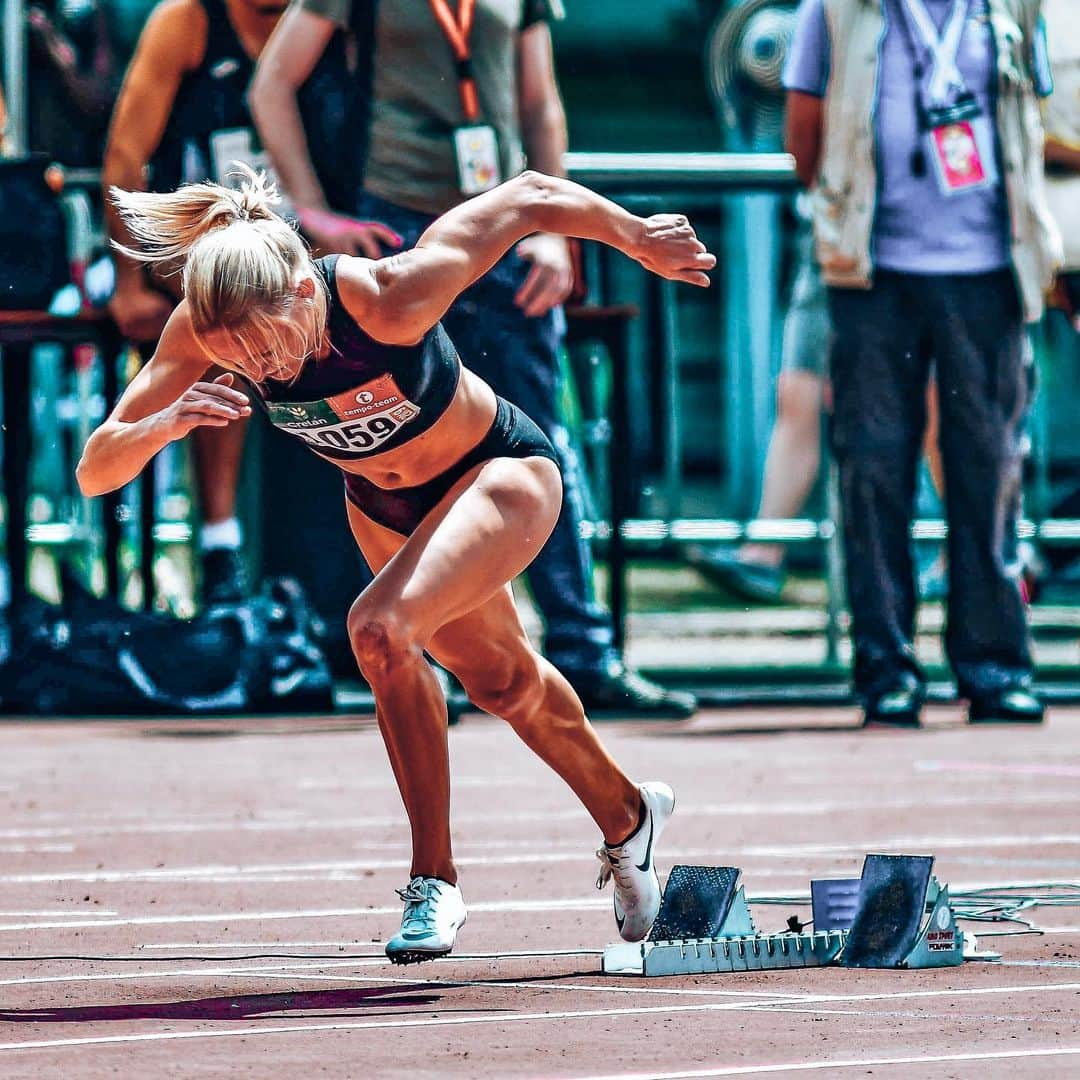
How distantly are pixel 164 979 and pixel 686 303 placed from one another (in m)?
8.66

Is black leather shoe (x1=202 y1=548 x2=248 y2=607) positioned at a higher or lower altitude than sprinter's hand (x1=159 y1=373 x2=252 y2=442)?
lower

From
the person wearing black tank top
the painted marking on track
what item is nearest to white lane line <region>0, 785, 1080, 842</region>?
the painted marking on track

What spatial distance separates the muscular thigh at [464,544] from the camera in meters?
5.09

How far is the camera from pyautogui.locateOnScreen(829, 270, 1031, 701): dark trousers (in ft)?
30.1

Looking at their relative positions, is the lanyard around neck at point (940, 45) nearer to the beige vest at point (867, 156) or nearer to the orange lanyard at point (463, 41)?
the beige vest at point (867, 156)

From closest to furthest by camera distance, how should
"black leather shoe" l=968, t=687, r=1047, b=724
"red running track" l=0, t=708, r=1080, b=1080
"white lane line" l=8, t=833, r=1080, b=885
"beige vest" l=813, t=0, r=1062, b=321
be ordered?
"red running track" l=0, t=708, r=1080, b=1080 → "white lane line" l=8, t=833, r=1080, b=885 → "beige vest" l=813, t=0, r=1062, b=321 → "black leather shoe" l=968, t=687, r=1047, b=724

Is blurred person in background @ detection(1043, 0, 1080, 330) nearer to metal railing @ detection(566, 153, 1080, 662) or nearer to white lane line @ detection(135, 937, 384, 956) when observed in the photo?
metal railing @ detection(566, 153, 1080, 662)

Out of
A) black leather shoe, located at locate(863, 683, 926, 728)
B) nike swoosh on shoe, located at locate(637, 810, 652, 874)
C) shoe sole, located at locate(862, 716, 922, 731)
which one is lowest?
shoe sole, located at locate(862, 716, 922, 731)

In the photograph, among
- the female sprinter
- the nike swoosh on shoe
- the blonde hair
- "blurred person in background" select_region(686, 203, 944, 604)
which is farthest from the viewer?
"blurred person in background" select_region(686, 203, 944, 604)

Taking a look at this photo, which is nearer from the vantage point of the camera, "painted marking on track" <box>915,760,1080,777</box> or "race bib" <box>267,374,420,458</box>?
"race bib" <box>267,374,420,458</box>

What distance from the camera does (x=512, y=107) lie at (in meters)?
8.96

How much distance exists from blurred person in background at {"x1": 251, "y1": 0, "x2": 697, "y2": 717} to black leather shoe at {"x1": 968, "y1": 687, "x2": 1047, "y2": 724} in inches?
66.7

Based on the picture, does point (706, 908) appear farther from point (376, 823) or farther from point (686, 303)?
point (686, 303)

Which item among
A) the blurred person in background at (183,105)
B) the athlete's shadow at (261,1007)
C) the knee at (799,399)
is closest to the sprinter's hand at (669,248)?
the athlete's shadow at (261,1007)
